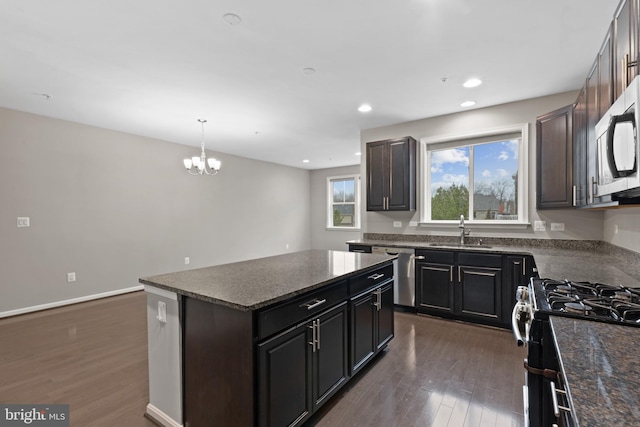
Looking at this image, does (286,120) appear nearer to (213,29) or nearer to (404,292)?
(213,29)

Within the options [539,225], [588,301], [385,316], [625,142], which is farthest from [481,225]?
[625,142]

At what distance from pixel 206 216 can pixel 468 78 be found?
5.19 metres

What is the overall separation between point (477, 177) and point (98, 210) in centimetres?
562

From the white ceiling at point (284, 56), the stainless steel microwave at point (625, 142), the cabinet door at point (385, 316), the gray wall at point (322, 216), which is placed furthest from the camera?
the gray wall at point (322, 216)

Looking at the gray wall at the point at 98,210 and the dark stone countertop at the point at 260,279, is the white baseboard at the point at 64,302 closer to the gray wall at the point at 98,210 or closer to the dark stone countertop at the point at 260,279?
the gray wall at the point at 98,210

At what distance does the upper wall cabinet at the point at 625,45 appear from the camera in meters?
1.31

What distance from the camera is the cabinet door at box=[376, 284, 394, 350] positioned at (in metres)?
2.54

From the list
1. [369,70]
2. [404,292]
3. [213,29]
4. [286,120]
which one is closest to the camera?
[213,29]

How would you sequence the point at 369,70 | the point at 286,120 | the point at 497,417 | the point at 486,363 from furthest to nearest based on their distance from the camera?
the point at 286,120 < the point at 369,70 < the point at 486,363 < the point at 497,417

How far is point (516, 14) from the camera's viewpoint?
6.86 ft

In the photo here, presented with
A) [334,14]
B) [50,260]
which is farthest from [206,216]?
[334,14]

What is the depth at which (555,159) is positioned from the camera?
318 cm

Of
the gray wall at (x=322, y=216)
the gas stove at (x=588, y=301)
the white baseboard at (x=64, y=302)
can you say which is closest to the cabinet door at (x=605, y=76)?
the gas stove at (x=588, y=301)

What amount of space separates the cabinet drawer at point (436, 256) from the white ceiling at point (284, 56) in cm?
186
